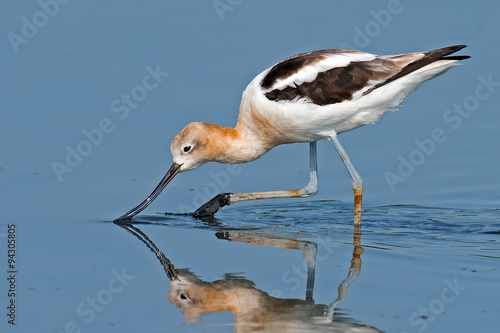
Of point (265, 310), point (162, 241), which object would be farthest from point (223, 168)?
point (265, 310)

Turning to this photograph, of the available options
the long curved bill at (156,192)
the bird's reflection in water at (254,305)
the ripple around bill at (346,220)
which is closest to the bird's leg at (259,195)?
the ripple around bill at (346,220)

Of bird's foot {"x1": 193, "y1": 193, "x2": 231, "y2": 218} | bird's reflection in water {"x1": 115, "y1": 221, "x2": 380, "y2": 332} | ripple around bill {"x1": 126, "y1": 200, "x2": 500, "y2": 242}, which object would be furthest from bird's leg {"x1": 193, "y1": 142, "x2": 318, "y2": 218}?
bird's reflection in water {"x1": 115, "y1": 221, "x2": 380, "y2": 332}

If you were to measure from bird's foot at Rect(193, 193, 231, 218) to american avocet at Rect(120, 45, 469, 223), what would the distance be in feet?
1.85

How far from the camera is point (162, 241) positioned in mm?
9922

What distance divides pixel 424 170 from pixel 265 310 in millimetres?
5151

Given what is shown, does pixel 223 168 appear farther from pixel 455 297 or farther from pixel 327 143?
pixel 455 297

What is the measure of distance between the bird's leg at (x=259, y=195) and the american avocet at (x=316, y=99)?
573 millimetres

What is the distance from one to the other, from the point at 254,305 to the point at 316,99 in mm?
2907

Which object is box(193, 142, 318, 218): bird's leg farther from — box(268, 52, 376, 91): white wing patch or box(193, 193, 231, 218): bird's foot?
box(268, 52, 376, 91): white wing patch

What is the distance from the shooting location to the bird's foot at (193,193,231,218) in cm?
1086

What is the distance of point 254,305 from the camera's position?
793cm

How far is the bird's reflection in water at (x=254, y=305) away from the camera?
7457mm

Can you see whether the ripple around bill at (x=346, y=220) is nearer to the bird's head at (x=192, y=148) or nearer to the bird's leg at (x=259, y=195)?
the bird's leg at (x=259, y=195)

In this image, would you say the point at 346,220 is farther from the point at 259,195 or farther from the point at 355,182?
the point at 259,195
